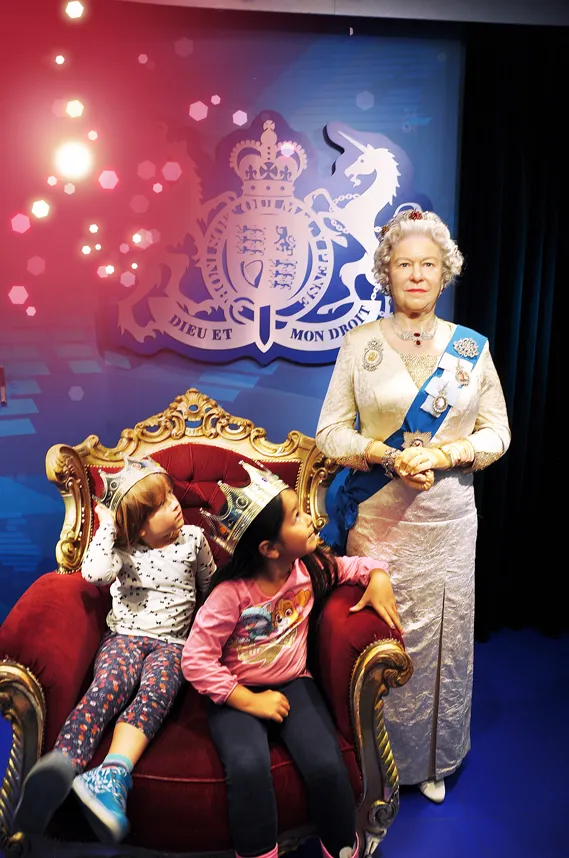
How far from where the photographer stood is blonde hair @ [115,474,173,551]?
67.4 inches

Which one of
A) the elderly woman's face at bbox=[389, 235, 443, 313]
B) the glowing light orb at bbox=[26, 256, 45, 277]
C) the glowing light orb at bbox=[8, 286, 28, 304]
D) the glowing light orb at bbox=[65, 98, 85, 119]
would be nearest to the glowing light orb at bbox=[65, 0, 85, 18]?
the glowing light orb at bbox=[65, 98, 85, 119]

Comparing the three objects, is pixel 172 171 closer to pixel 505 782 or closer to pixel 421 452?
pixel 421 452

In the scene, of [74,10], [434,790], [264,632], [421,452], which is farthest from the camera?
[74,10]

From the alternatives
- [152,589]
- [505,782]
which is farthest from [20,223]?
[505,782]

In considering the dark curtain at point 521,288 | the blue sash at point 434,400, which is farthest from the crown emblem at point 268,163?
the blue sash at point 434,400

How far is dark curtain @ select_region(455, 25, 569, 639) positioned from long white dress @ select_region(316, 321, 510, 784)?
899 millimetres

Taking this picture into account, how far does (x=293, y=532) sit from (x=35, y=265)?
169 centimetres

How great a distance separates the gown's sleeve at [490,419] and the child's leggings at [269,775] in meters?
0.83

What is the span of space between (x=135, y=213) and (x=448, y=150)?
128 centimetres

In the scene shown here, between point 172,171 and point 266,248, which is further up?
point 172,171

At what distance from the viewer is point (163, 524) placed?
1747 mm

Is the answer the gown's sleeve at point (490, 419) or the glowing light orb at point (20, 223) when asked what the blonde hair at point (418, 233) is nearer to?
the gown's sleeve at point (490, 419)

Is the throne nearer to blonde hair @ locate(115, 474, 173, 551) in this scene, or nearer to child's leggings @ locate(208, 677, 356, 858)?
child's leggings @ locate(208, 677, 356, 858)

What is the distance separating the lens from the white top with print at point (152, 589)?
1.75m
